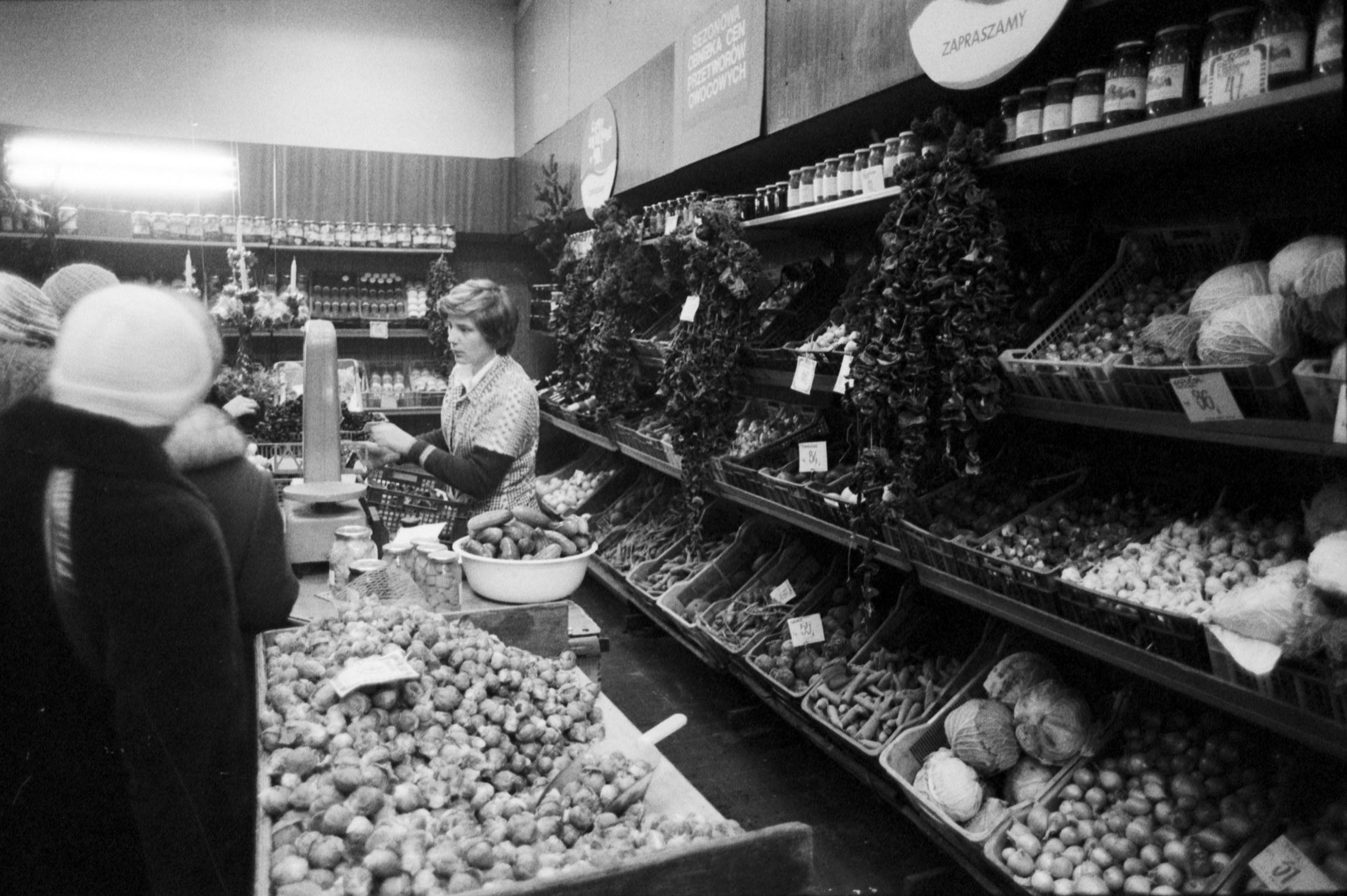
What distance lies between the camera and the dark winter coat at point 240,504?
0.79 metres

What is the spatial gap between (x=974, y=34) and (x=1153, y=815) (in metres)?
2.00

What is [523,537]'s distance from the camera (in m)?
2.40

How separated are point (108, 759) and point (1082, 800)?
2258mm

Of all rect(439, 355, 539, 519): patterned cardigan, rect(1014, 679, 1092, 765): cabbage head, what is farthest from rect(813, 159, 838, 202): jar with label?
rect(1014, 679, 1092, 765): cabbage head

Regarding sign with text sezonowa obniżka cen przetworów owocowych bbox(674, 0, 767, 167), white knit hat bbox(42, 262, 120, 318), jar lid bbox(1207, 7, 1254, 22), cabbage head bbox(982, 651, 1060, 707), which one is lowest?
cabbage head bbox(982, 651, 1060, 707)

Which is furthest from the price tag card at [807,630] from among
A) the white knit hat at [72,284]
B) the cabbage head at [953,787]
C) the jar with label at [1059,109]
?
the white knit hat at [72,284]

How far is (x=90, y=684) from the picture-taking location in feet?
2.72

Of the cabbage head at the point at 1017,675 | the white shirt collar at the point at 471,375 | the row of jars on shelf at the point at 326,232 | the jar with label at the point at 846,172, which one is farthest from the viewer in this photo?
the row of jars on shelf at the point at 326,232

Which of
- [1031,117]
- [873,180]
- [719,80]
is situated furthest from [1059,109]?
[719,80]

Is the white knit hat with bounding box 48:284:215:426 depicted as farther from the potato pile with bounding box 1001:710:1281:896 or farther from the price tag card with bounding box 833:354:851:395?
the price tag card with bounding box 833:354:851:395

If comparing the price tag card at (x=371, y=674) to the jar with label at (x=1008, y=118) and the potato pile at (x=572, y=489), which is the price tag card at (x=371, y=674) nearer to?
the jar with label at (x=1008, y=118)

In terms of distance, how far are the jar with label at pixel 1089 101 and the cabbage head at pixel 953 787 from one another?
1676 millimetres

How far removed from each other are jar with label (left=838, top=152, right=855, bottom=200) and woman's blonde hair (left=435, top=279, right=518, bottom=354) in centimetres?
128

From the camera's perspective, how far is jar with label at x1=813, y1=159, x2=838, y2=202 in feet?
10.8
